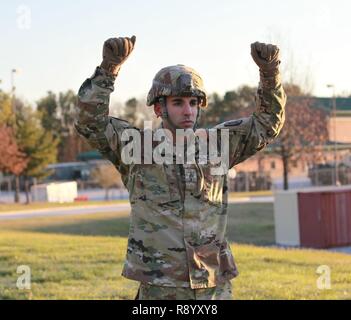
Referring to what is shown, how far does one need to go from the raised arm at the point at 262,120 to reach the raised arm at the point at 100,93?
0.60 m

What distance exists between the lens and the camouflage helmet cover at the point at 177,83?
3012 millimetres

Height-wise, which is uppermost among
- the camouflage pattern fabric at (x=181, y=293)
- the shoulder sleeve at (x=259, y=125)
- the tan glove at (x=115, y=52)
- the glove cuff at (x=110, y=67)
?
the tan glove at (x=115, y=52)

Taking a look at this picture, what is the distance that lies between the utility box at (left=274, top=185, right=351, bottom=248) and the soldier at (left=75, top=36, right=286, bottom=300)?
501 inches

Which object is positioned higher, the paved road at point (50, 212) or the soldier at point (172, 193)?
the soldier at point (172, 193)

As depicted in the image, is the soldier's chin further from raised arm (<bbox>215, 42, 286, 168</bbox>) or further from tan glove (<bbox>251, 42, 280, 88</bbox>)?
tan glove (<bbox>251, 42, 280, 88</bbox>)

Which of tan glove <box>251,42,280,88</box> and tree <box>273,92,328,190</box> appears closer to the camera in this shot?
tan glove <box>251,42,280,88</box>

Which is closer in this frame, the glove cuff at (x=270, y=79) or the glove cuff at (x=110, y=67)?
the glove cuff at (x=110, y=67)

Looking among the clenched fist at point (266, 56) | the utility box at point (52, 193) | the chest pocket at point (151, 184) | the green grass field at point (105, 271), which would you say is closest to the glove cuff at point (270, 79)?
the clenched fist at point (266, 56)

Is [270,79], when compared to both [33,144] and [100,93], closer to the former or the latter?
[100,93]

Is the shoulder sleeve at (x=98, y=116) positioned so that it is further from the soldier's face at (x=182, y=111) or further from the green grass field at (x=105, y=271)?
the green grass field at (x=105, y=271)

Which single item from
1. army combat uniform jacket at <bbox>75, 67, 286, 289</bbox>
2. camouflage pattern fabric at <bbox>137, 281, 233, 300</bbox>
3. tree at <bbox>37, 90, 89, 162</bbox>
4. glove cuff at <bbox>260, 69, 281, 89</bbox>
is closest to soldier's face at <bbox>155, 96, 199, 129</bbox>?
army combat uniform jacket at <bbox>75, 67, 286, 289</bbox>

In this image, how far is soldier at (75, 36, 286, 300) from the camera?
2.96m
